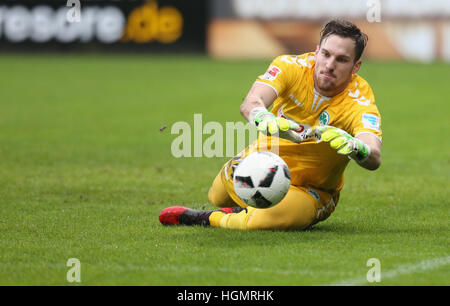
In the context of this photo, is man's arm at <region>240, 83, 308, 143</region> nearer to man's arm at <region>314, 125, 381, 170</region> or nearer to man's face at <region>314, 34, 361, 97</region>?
man's arm at <region>314, 125, 381, 170</region>

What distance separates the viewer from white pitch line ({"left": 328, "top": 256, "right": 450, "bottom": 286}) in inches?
209

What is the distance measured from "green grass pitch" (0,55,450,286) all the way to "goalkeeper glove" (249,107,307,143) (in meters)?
0.83

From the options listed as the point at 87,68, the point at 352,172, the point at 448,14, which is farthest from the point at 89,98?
the point at 448,14

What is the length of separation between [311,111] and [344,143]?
992 mm

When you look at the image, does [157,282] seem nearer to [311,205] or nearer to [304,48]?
[311,205]

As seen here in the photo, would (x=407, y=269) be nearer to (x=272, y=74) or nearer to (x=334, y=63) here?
(x=334, y=63)

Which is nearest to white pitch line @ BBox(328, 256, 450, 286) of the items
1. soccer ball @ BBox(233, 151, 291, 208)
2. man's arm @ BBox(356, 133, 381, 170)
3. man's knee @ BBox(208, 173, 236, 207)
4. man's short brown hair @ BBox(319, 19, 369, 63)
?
man's arm @ BBox(356, 133, 381, 170)

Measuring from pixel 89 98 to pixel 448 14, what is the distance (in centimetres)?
1389

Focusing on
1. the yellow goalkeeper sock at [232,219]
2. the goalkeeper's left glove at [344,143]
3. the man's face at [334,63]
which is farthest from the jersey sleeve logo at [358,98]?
the yellow goalkeeper sock at [232,219]

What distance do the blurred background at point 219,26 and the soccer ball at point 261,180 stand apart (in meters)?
22.4

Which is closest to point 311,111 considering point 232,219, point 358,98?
point 358,98

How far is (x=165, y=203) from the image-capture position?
842cm

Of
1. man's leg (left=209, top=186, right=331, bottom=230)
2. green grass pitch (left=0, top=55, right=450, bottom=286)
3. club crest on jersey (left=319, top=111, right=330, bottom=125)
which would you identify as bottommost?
green grass pitch (left=0, top=55, right=450, bottom=286)

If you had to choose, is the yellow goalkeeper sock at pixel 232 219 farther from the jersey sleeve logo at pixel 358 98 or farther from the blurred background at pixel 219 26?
the blurred background at pixel 219 26
